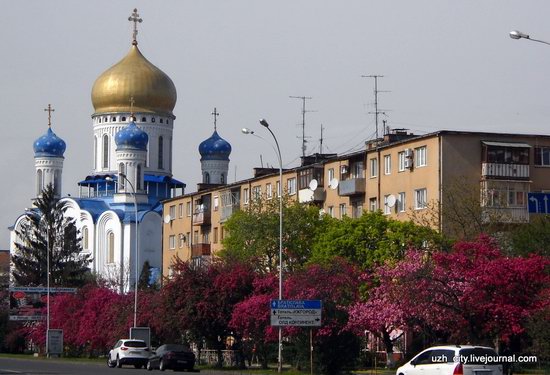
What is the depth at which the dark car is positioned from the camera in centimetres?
5299

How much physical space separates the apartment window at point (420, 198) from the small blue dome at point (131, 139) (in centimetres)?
5351

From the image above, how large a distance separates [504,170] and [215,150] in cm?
6477

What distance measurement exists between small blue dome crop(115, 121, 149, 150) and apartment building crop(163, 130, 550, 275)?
133 ft

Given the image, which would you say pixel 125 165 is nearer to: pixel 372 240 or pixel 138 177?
pixel 138 177

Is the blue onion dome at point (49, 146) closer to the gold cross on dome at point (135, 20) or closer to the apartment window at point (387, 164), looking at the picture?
the gold cross on dome at point (135, 20)

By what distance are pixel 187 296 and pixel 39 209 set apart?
190ft

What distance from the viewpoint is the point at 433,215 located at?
61.6 m

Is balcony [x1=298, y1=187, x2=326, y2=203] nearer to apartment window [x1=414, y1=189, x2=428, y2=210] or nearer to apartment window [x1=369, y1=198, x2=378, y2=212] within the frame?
apartment window [x1=369, y1=198, x2=378, y2=212]

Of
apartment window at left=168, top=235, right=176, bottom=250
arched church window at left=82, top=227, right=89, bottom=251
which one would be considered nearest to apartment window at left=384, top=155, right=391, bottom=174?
apartment window at left=168, top=235, right=176, bottom=250

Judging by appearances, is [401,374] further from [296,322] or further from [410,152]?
[410,152]

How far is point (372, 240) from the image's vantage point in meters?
59.3

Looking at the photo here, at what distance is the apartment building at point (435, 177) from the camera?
6247 centimetres

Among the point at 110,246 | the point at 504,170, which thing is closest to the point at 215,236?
the point at 110,246

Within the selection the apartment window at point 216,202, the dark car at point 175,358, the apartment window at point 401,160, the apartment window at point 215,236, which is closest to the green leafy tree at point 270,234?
the apartment window at point 401,160
